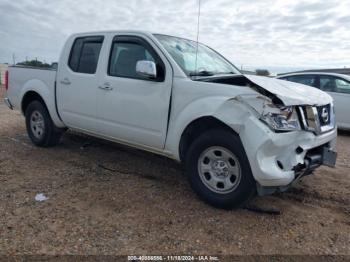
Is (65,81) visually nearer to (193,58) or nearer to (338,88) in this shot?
(193,58)

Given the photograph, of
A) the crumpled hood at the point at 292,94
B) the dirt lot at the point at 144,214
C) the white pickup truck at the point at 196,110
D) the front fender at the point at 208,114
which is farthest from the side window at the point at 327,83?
the front fender at the point at 208,114

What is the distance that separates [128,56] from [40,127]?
2368mm

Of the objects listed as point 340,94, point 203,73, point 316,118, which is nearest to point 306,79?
point 340,94

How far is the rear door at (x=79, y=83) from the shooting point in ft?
17.0

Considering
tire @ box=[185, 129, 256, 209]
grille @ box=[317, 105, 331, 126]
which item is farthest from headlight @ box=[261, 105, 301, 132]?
grille @ box=[317, 105, 331, 126]

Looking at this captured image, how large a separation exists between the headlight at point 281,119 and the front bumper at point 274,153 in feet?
0.17

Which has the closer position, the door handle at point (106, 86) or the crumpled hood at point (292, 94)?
the crumpled hood at point (292, 94)

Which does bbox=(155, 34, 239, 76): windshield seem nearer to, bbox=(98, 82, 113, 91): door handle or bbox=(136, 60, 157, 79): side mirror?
bbox=(136, 60, 157, 79): side mirror

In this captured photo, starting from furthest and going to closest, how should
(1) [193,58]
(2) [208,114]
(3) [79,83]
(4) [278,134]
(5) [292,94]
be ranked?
1. (3) [79,83]
2. (1) [193,58]
3. (2) [208,114]
4. (5) [292,94]
5. (4) [278,134]

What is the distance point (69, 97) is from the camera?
217 inches

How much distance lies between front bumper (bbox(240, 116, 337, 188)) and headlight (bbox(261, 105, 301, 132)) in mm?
51

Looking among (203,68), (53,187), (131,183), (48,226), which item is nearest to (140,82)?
(203,68)

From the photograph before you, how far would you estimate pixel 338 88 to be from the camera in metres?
8.99

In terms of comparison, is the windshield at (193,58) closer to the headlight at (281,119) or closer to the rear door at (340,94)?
the headlight at (281,119)
